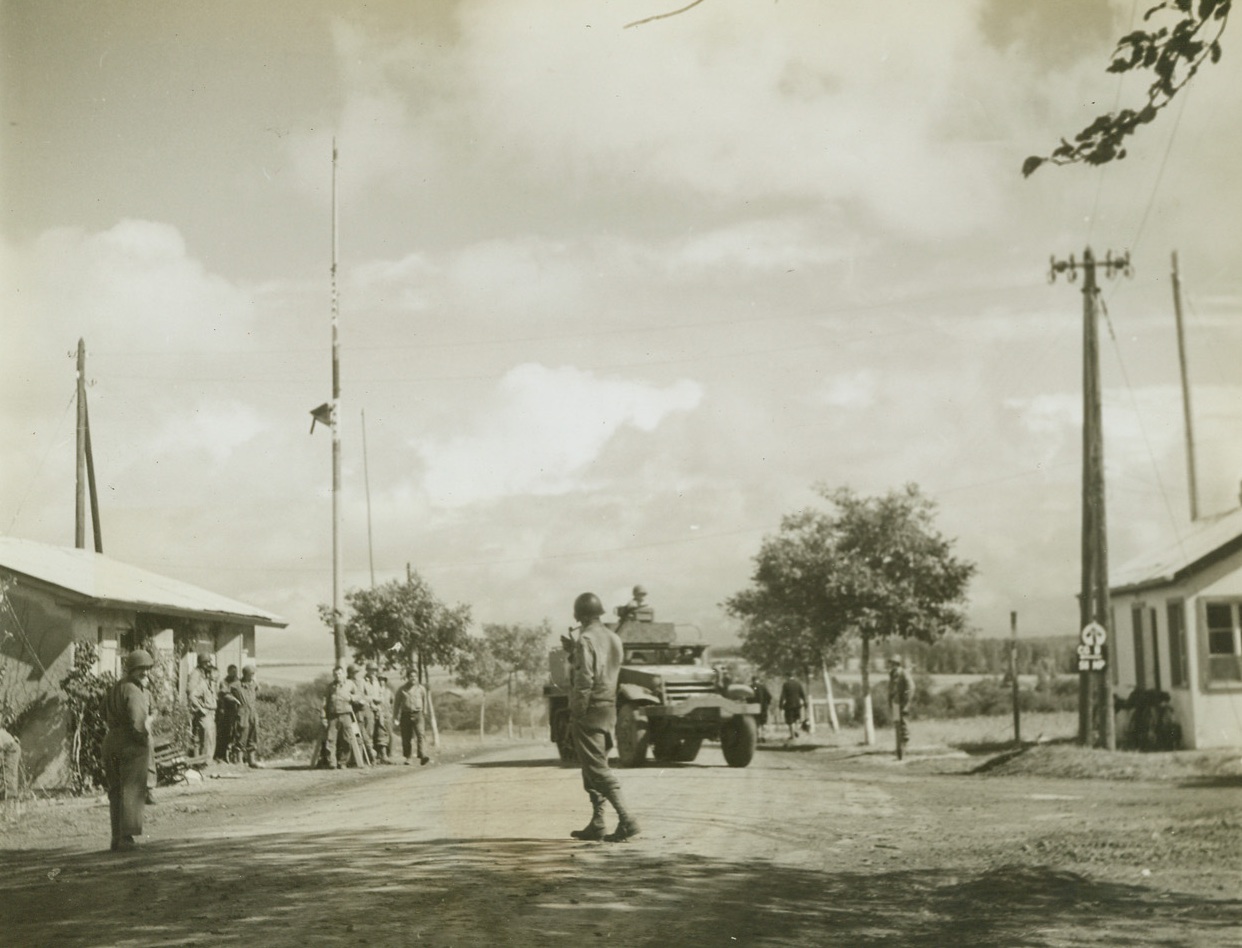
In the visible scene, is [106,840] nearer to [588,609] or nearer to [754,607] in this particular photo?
[588,609]

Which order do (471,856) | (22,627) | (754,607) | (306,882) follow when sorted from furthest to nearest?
(754,607)
(22,627)
(471,856)
(306,882)

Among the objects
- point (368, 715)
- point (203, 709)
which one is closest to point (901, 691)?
point (368, 715)

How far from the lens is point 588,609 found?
10.6m

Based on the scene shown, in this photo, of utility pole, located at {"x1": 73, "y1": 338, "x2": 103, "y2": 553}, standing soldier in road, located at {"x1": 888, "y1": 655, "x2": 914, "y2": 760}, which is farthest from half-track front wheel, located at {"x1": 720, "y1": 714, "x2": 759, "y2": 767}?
utility pole, located at {"x1": 73, "y1": 338, "x2": 103, "y2": 553}

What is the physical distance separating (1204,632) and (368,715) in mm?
14581

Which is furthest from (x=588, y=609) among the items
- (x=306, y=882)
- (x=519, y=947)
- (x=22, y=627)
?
(x=22, y=627)

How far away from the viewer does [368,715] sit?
22.6m

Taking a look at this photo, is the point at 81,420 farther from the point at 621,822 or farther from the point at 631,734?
the point at 631,734

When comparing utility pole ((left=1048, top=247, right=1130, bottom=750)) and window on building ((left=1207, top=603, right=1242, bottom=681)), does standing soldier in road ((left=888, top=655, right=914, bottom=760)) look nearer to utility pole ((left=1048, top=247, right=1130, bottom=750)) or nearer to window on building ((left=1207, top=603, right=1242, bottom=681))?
utility pole ((left=1048, top=247, right=1130, bottom=750))

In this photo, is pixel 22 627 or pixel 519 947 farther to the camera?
pixel 22 627

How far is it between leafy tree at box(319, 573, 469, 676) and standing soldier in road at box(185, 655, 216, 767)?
11.7 ft

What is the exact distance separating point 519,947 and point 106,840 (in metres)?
5.95

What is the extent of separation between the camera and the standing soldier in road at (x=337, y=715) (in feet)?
68.3

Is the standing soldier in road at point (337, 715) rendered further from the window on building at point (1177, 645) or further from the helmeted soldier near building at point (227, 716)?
the window on building at point (1177, 645)
